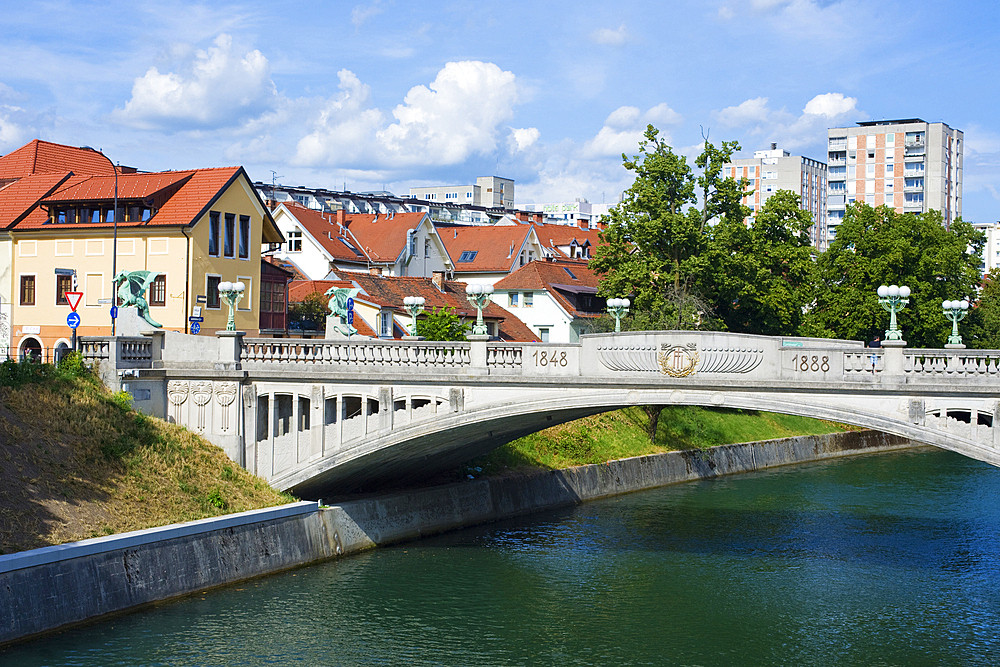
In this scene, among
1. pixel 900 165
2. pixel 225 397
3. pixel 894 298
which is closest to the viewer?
pixel 894 298

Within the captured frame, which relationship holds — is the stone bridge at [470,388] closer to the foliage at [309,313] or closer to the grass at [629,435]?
the grass at [629,435]

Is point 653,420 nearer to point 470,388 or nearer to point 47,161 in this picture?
point 470,388

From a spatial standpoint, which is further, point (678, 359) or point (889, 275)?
point (889, 275)

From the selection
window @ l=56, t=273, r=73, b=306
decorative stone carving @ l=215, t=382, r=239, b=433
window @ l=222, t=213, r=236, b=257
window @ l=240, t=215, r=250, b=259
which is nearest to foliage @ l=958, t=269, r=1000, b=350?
window @ l=240, t=215, r=250, b=259

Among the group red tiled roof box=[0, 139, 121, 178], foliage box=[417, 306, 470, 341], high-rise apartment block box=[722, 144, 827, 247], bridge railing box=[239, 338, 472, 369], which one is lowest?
bridge railing box=[239, 338, 472, 369]

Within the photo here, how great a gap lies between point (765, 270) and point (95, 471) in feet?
119

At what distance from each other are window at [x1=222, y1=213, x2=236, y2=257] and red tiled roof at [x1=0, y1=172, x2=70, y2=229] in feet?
25.6

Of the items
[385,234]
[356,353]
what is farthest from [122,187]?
[385,234]

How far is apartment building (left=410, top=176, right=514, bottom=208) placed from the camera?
179m

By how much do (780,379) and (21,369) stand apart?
18.6 meters

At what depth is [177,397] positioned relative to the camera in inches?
1206

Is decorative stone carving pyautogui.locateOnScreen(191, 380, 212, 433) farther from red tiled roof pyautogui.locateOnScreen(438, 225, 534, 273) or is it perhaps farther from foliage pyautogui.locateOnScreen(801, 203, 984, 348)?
red tiled roof pyautogui.locateOnScreen(438, 225, 534, 273)

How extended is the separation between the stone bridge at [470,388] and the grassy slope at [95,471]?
0.87 metres

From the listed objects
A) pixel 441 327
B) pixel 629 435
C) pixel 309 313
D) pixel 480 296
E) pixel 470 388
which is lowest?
pixel 629 435
